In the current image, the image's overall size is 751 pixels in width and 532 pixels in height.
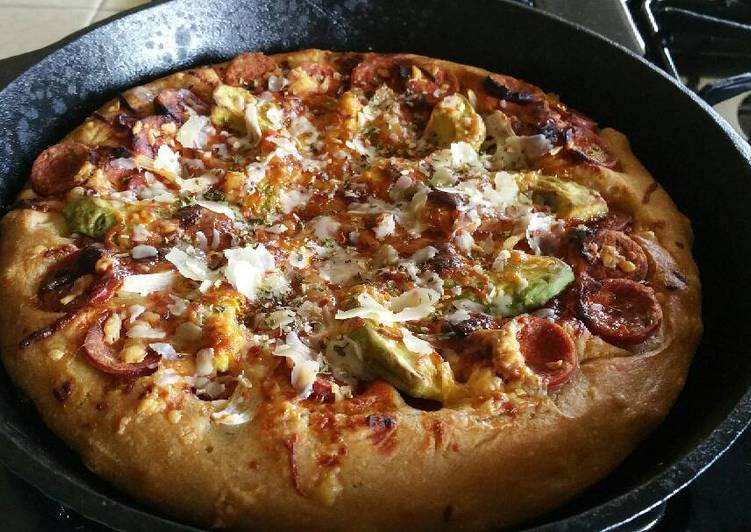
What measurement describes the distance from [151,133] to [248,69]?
1.95ft

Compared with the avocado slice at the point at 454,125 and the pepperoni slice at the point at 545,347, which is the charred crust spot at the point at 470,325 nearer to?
the pepperoni slice at the point at 545,347

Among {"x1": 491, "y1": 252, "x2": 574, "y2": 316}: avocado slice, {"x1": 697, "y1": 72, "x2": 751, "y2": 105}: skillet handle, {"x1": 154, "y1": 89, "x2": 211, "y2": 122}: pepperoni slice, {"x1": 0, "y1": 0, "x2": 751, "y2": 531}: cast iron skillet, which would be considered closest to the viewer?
{"x1": 0, "y1": 0, "x2": 751, "y2": 531}: cast iron skillet

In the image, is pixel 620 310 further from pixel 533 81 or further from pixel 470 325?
pixel 533 81

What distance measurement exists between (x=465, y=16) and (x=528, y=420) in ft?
6.81

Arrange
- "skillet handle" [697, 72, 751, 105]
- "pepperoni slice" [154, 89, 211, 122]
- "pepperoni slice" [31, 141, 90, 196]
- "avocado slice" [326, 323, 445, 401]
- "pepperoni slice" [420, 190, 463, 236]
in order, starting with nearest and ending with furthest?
"avocado slice" [326, 323, 445, 401]
"pepperoni slice" [420, 190, 463, 236]
"pepperoni slice" [31, 141, 90, 196]
"pepperoni slice" [154, 89, 211, 122]
"skillet handle" [697, 72, 751, 105]

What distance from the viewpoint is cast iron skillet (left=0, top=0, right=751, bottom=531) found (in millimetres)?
1851

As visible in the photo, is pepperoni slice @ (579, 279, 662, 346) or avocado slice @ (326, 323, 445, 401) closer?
avocado slice @ (326, 323, 445, 401)

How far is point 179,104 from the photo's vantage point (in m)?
3.00

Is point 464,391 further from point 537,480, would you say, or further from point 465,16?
point 465,16

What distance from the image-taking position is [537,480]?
6.45 ft

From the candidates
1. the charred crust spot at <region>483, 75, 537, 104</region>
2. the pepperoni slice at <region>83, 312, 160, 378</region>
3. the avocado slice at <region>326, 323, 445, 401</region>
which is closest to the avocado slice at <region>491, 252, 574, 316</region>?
the avocado slice at <region>326, 323, 445, 401</region>

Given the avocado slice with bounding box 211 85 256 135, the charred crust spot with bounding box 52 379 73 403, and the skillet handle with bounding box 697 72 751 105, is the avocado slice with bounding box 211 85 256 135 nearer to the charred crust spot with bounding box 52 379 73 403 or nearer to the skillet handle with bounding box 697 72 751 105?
the charred crust spot with bounding box 52 379 73 403

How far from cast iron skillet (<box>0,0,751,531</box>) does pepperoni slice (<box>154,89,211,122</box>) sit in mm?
292

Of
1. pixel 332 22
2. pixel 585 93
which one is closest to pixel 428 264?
pixel 585 93
